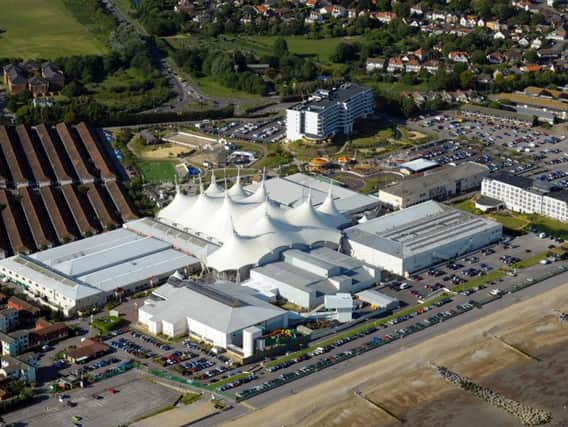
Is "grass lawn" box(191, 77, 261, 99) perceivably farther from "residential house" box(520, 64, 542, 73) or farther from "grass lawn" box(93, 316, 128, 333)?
"grass lawn" box(93, 316, 128, 333)

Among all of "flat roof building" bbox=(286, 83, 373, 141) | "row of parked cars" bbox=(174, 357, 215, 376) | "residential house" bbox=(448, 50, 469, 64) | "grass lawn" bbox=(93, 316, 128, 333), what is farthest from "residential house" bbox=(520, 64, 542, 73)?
"row of parked cars" bbox=(174, 357, 215, 376)

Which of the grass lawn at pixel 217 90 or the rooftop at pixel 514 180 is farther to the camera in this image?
the grass lawn at pixel 217 90

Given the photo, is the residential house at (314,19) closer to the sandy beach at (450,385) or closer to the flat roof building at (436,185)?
the flat roof building at (436,185)

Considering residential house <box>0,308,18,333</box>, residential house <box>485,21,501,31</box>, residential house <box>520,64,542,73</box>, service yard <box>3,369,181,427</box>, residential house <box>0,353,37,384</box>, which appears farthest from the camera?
residential house <box>485,21,501,31</box>

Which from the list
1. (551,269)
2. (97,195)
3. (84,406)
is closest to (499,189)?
(551,269)

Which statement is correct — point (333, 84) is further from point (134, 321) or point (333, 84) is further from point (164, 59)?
point (134, 321)

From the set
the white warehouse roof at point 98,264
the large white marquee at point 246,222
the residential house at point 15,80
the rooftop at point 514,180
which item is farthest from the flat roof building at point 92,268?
the residential house at point 15,80
